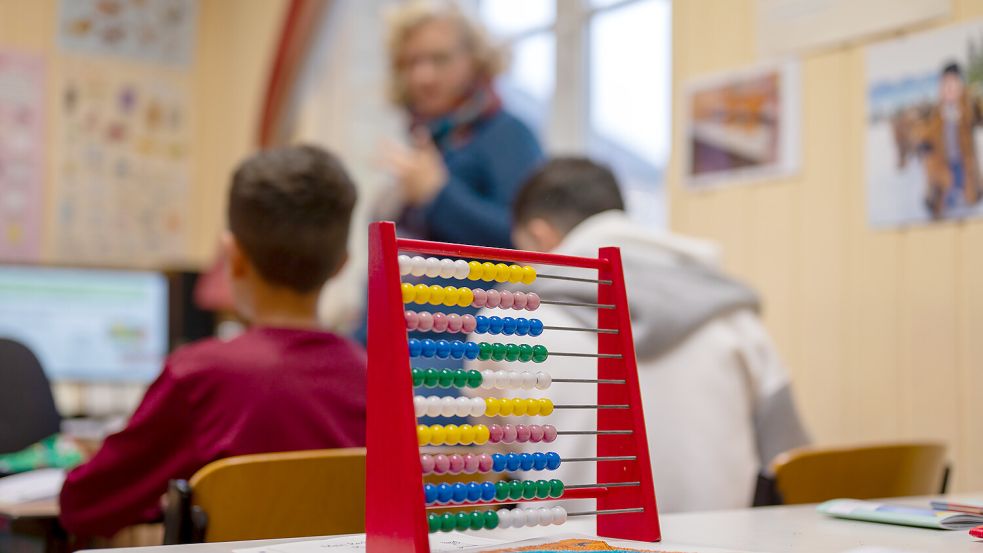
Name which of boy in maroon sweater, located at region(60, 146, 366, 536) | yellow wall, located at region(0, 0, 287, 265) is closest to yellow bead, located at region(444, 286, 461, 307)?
boy in maroon sweater, located at region(60, 146, 366, 536)

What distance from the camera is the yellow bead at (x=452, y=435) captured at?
0.92 m

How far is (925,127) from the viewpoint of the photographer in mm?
2260

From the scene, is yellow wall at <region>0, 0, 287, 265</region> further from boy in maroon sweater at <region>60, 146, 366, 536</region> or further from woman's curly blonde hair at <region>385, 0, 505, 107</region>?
boy in maroon sweater at <region>60, 146, 366, 536</region>

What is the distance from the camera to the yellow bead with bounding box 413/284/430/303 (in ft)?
3.08

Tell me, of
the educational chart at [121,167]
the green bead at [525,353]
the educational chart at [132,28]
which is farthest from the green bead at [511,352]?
the educational chart at [132,28]

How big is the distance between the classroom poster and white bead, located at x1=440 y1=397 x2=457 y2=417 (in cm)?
160

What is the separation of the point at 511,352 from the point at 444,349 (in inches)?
3.4

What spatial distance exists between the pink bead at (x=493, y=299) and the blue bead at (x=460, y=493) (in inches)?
7.1

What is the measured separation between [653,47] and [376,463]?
255 centimetres

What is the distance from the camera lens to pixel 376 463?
893 millimetres

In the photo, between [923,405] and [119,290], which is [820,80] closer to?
[923,405]

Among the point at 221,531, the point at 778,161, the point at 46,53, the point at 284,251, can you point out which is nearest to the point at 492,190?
the point at 778,161

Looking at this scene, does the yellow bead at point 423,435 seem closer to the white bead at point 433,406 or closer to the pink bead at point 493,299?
the white bead at point 433,406

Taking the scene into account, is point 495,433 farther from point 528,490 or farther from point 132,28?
point 132,28
